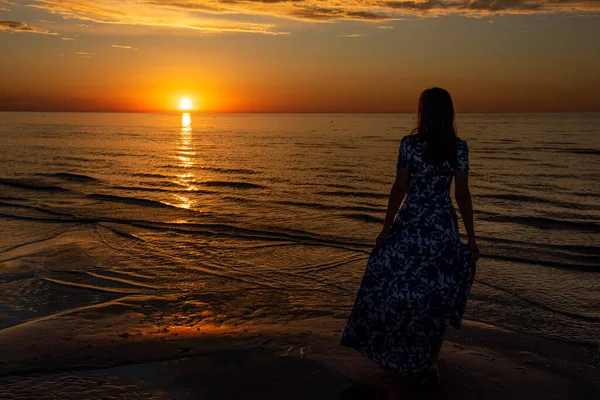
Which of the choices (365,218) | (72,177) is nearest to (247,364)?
(365,218)

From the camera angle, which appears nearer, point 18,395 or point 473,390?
point 18,395

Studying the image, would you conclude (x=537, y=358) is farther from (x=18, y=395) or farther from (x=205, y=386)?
(x=18, y=395)

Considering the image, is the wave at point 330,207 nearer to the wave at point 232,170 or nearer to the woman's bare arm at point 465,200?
the wave at point 232,170

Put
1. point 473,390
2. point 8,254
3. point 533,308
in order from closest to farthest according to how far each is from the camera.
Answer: point 473,390, point 533,308, point 8,254

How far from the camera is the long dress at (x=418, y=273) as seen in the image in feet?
14.2

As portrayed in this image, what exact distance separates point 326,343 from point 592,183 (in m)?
20.7

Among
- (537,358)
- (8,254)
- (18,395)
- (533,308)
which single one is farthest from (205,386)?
(8,254)

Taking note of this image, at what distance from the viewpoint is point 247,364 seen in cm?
493

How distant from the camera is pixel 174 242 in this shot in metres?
11.3

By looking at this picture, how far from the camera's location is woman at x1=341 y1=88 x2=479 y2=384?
432cm

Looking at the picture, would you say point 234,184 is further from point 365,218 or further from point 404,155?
point 404,155

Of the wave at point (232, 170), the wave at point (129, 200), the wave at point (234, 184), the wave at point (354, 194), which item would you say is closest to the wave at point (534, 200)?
the wave at point (354, 194)

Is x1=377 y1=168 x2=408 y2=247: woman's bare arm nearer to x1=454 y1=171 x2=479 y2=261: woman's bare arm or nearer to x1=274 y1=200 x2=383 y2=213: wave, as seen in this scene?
x1=454 y1=171 x2=479 y2=261: woman's bare arm

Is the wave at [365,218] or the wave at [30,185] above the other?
the wave at [365,218]
